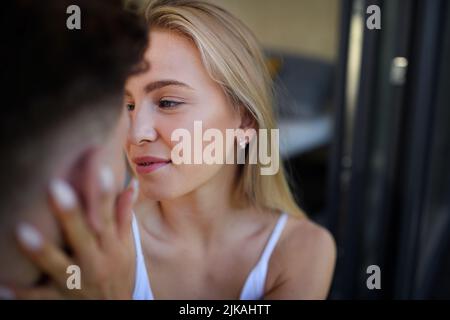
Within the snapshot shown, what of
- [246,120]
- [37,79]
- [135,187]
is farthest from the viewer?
[246,120]

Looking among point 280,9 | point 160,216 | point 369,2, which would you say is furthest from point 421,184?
point 280,9

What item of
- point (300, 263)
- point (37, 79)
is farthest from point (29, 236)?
point (300, 263)

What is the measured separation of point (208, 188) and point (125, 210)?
0.22 metres

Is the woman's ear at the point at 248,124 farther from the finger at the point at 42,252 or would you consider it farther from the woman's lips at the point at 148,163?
the finger at the point at 42,252

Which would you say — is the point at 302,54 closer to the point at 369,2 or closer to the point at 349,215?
the point at 349,215

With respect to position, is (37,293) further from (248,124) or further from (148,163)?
(248,124)

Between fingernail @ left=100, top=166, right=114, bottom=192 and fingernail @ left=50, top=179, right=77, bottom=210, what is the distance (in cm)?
3

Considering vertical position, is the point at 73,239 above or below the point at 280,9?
below

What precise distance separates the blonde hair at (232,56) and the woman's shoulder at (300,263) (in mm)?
85

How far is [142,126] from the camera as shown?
561 mm

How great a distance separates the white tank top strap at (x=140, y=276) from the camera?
582mm
